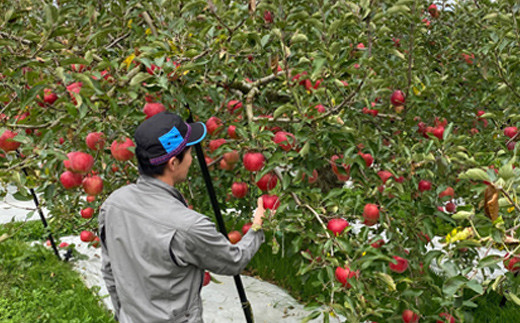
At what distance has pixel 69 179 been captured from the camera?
6.76 ft

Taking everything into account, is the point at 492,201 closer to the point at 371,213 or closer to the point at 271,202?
the point at 371,213

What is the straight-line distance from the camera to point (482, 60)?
2.77m

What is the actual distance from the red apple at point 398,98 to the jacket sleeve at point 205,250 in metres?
1.44

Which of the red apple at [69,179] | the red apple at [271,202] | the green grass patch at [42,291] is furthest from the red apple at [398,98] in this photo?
the green grass patch at [42,291]

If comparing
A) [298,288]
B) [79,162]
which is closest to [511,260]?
[79,162]

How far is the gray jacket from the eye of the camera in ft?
5.10

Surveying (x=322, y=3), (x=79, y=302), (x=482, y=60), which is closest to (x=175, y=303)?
(x=322, y=3)

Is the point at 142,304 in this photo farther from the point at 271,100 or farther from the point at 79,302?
the point at 79,302

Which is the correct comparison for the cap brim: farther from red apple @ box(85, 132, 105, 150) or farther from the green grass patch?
the green grass patch

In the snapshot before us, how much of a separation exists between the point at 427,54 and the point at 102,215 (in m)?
2.91

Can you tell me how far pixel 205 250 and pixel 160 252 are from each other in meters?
0.16

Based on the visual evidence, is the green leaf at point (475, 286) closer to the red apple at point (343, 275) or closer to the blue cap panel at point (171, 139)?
the red apple at point (343, 275)

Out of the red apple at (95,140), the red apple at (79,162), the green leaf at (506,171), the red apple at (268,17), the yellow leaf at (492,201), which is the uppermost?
the red apple at (268,17)

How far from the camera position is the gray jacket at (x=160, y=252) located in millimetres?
1556
